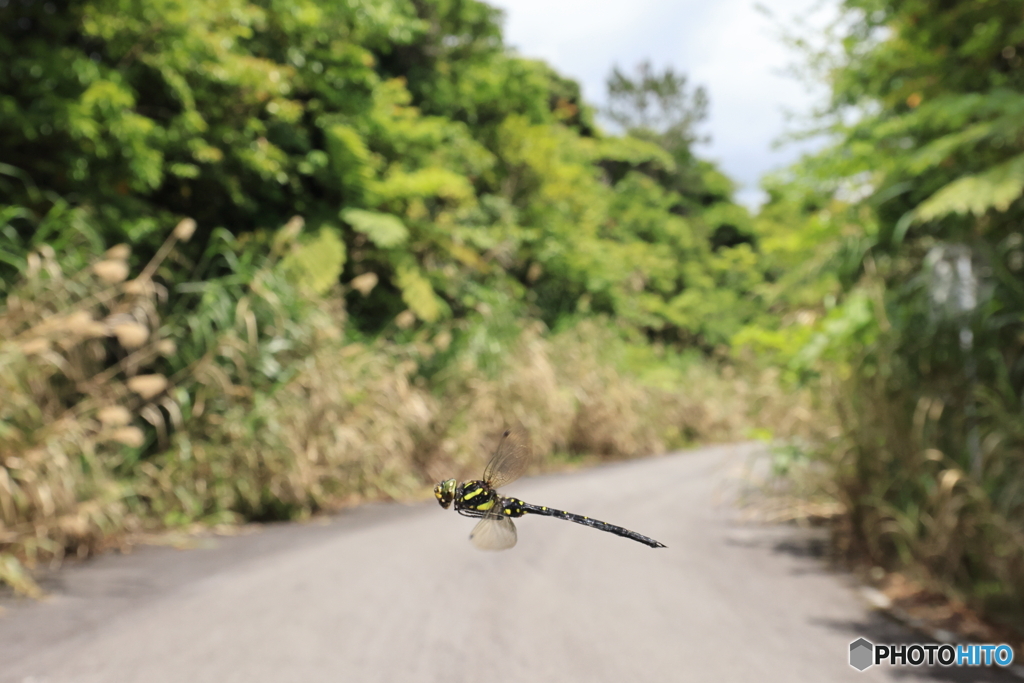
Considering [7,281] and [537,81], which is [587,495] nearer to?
[7,281]

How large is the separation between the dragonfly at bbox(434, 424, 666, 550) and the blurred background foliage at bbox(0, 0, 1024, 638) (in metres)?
1.84

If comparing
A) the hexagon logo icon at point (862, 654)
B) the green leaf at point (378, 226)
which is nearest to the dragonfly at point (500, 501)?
the hexagon logo icon at point (862, 654)

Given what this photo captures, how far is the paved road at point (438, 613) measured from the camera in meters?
3.27

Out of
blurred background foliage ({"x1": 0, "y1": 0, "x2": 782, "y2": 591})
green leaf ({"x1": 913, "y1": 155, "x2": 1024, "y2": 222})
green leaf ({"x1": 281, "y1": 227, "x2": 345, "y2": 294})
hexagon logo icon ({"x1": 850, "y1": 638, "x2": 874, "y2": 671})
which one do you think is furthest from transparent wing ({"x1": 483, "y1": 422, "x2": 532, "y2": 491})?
green leaf ({"x1": 281, "y1": 227, "x2": 345, "y2": 294})

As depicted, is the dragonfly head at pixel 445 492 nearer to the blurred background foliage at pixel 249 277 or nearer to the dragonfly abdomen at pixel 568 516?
the dragonfly abdomen at pixel 568 516

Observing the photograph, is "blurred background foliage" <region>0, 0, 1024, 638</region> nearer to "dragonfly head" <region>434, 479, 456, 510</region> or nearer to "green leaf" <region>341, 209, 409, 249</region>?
"green leaf" <region>341, 209, 409, 249</region>

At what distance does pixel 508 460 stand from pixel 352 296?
9.78m

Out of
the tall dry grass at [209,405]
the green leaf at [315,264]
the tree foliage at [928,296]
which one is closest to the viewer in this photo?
the tall dry grass at [209,405]

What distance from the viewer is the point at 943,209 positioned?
3674 millimetres

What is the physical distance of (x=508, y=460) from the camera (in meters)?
0.57

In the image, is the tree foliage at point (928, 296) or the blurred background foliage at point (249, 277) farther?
the blurred background foliage at point (249, 277)

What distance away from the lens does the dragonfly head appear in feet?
2.03

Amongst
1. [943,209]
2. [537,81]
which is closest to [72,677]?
[943,209]

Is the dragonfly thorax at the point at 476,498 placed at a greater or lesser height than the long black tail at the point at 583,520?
greater
